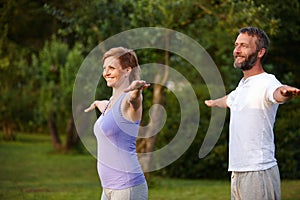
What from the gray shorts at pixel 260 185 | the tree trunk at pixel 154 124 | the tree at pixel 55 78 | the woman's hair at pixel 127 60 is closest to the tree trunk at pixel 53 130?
the tree at pixel 55 78

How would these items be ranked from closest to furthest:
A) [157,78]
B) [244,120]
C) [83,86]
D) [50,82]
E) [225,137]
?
[244,120] → [83,86] → [157,78] → [225,137] → [50,82]

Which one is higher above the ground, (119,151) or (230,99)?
(230,99)

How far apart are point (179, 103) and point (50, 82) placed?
6.94 meters

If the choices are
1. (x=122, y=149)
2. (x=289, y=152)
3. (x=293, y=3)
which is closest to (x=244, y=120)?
(x=122, y=149)

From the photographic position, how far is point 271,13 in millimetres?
10367

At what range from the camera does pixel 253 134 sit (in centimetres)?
434

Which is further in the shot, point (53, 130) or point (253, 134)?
point (53, 130)

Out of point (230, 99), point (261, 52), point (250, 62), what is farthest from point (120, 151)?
point (261, 52)

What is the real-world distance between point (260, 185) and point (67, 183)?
29.1 ft

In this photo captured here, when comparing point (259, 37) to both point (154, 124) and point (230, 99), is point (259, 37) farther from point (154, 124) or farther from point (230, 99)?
point (154, 124)

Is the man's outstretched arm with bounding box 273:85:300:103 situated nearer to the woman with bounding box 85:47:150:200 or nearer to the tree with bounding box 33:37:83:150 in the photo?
the woman with bounding box 85:47:150:200

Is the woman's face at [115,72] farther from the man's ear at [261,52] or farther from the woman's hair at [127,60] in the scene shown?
the man's ear at [261,52]

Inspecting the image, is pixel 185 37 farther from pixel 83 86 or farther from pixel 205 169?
pixel 205 169

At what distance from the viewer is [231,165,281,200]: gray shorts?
4.31 metres
